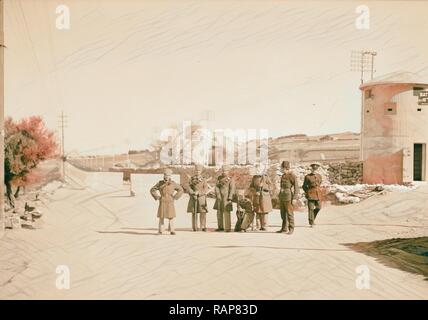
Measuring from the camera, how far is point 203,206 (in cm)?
689

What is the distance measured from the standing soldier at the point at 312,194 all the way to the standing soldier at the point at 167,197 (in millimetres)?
1943

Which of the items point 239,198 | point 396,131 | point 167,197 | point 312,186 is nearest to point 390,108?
point 396,131

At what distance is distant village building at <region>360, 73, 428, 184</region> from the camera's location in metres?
7.43

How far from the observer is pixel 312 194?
23.0ft

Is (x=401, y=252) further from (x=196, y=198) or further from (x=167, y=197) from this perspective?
(x=167, y=197)

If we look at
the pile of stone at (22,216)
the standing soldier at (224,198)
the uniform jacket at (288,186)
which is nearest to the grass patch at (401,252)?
the uniform jacket at (288,186)

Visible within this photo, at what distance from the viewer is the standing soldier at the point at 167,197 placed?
676 centimetres

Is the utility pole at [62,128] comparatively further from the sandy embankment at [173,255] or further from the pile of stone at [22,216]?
the pile of stone at [22,216]

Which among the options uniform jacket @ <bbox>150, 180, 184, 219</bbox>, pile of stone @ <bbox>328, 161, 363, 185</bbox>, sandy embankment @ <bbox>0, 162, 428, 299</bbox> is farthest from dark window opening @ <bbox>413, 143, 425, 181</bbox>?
uniform jacket @ <bbox>150, 180, 184, 219</bbox>

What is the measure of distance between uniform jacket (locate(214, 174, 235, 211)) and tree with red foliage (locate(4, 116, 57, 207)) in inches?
102

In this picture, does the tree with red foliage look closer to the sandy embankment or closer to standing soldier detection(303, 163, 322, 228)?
the sandy embankment

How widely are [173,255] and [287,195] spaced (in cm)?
191
